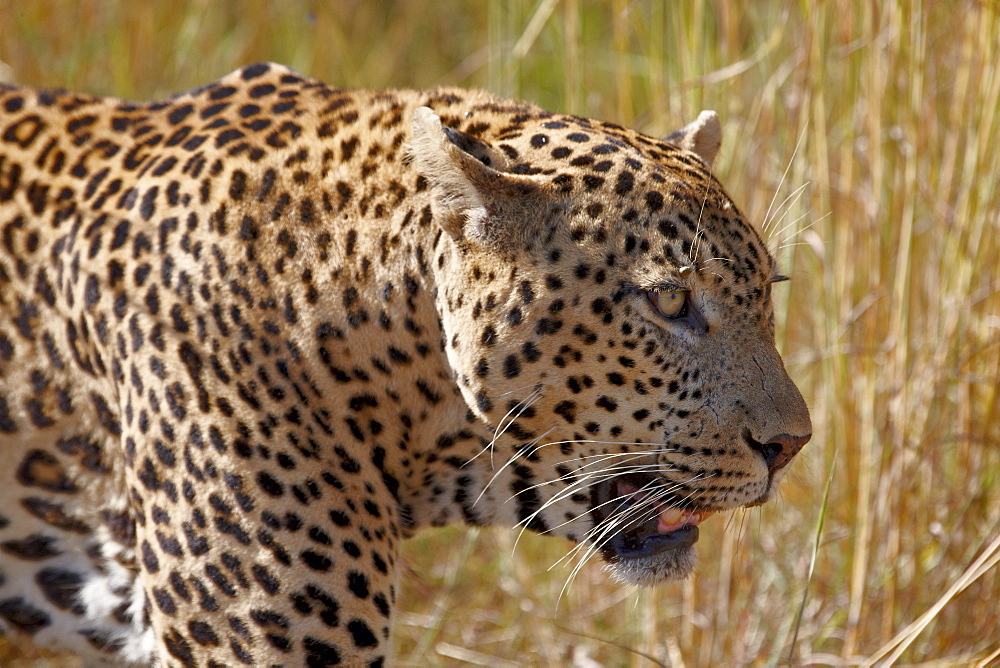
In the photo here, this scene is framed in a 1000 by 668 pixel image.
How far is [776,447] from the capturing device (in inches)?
107

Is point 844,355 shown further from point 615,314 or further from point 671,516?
point 615,314

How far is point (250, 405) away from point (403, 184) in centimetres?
68

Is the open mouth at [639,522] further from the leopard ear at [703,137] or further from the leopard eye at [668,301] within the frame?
the leopard ear at [703,137]

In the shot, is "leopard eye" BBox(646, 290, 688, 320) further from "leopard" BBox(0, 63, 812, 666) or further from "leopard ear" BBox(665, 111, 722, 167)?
"leopard ear" BBox(665, 111, 722, 167)

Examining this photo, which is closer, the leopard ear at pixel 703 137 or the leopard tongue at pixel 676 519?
the leopard tongue at pixel 676 519

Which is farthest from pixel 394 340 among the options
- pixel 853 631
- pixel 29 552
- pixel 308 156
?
pixel 853 631

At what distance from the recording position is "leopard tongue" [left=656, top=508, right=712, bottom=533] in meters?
2.91

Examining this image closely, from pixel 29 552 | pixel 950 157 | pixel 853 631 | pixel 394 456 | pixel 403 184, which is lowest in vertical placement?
pixel 853 631

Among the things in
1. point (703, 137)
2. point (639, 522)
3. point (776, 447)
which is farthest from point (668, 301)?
point (703, 137)

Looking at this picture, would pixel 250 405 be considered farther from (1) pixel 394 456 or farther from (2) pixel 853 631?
(2) pixel 853 631

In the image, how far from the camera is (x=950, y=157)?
157 inches

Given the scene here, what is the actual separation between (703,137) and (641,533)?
1.15 m

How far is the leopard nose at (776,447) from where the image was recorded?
2.67 metres

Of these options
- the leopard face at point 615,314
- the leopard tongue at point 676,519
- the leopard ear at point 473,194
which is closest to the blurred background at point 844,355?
the leopard tongue at point 676,519
